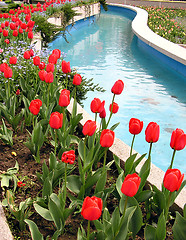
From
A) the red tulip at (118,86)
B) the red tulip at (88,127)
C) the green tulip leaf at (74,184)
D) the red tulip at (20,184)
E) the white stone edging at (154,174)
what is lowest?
the red tulip at (20,184)

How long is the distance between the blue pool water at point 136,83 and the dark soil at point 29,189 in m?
1.81

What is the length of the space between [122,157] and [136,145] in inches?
65.8

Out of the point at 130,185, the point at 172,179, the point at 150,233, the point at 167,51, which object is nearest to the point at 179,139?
the point at 172,179

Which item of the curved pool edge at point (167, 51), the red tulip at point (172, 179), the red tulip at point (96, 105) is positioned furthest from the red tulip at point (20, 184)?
the curved pool edge at point (167, 51)

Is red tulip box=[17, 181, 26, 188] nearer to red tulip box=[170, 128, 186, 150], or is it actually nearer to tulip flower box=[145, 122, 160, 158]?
tulip flower box=[145, 122, 160, 158]

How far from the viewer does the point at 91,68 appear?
8344mm

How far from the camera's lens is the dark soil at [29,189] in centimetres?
214

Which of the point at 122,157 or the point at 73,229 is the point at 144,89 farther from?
the point at 73,229

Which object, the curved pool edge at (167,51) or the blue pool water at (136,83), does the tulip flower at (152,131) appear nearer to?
the blue pool water at (136,83)

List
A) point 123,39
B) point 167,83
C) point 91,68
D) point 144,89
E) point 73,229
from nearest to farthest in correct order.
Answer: point 73,229 → point 144,89 → point 167,83 → point 91,68 → point 123,39

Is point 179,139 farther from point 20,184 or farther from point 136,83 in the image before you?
point 136,83

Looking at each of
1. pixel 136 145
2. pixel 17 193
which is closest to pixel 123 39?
pixel 136 145

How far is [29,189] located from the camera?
99.6 inches

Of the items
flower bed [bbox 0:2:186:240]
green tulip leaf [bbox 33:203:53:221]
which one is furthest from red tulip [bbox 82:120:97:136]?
green tulip leaf [bbox 33:203:53:221]
